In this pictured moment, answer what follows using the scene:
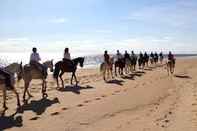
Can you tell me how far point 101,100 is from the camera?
17.8 metres

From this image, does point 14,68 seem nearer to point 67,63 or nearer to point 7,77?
point 7,77

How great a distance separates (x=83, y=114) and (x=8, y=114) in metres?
2.88

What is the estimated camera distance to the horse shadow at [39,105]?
51.3ft

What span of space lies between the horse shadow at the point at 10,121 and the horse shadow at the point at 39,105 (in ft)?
3.32

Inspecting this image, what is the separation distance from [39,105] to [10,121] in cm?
322

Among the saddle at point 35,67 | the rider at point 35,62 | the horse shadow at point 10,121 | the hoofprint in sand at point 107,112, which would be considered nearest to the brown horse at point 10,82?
the hoofprint in sand at point 107,112

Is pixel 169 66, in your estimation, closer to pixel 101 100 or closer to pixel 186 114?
pixel 101 100

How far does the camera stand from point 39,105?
55.5 ft

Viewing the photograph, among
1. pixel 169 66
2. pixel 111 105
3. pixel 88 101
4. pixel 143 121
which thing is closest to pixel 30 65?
pixel 88 101

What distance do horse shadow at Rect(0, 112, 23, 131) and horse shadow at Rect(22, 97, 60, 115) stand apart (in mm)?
1013

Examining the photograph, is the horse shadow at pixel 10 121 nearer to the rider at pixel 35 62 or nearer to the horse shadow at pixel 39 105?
the horse shadow at pixel 39 105

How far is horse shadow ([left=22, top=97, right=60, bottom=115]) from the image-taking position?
1564 cm

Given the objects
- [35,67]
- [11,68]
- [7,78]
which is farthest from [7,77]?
[35,67]

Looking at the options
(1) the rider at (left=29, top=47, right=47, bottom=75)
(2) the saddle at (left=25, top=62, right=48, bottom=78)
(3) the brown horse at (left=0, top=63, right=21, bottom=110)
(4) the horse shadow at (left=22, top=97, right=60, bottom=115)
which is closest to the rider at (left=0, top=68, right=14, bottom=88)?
(3) the brown horse at (left=0, top=63, right=21, bottom=110)
